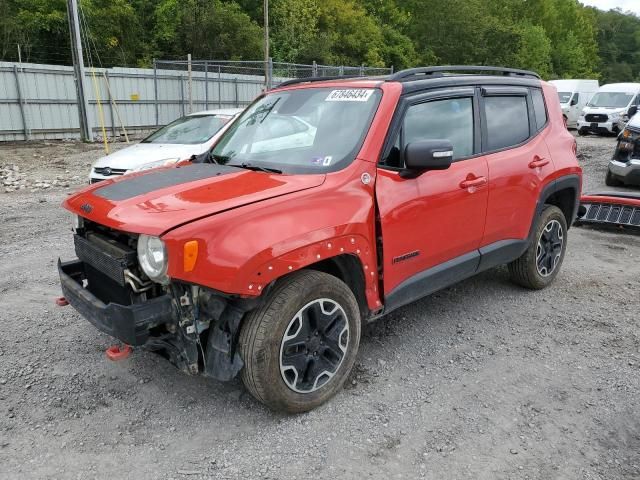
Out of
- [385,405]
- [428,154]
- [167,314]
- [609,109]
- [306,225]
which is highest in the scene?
[428,154]

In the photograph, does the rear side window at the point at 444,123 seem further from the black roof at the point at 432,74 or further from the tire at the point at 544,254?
the tire at the point at 544,254

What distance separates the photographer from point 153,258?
9.00ft

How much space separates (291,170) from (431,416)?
5.65 feet

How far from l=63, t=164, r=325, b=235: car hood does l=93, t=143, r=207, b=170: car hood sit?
5.17m

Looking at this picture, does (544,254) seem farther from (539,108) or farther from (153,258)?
(153,258)

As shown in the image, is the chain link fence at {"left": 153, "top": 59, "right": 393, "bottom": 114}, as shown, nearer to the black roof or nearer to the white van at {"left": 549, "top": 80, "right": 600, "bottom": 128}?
the white van at {"left": 549, "top": 80, "right": 600, "bottom": 128}

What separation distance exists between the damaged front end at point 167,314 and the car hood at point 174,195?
17 cm

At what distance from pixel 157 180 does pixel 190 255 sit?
1.01 meters

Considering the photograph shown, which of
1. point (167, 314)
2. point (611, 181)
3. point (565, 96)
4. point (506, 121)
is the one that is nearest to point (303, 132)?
point (167, 314)

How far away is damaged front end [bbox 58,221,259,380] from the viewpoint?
9.25ft

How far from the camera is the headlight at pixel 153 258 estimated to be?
8.88 ft

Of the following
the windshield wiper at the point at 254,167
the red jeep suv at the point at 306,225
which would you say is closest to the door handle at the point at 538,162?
the red jeep suv at the point at 306,225

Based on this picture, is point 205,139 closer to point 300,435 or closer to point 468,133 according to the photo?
point 468,133

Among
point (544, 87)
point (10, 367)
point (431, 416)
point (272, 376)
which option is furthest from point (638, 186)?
point (10, 367)
